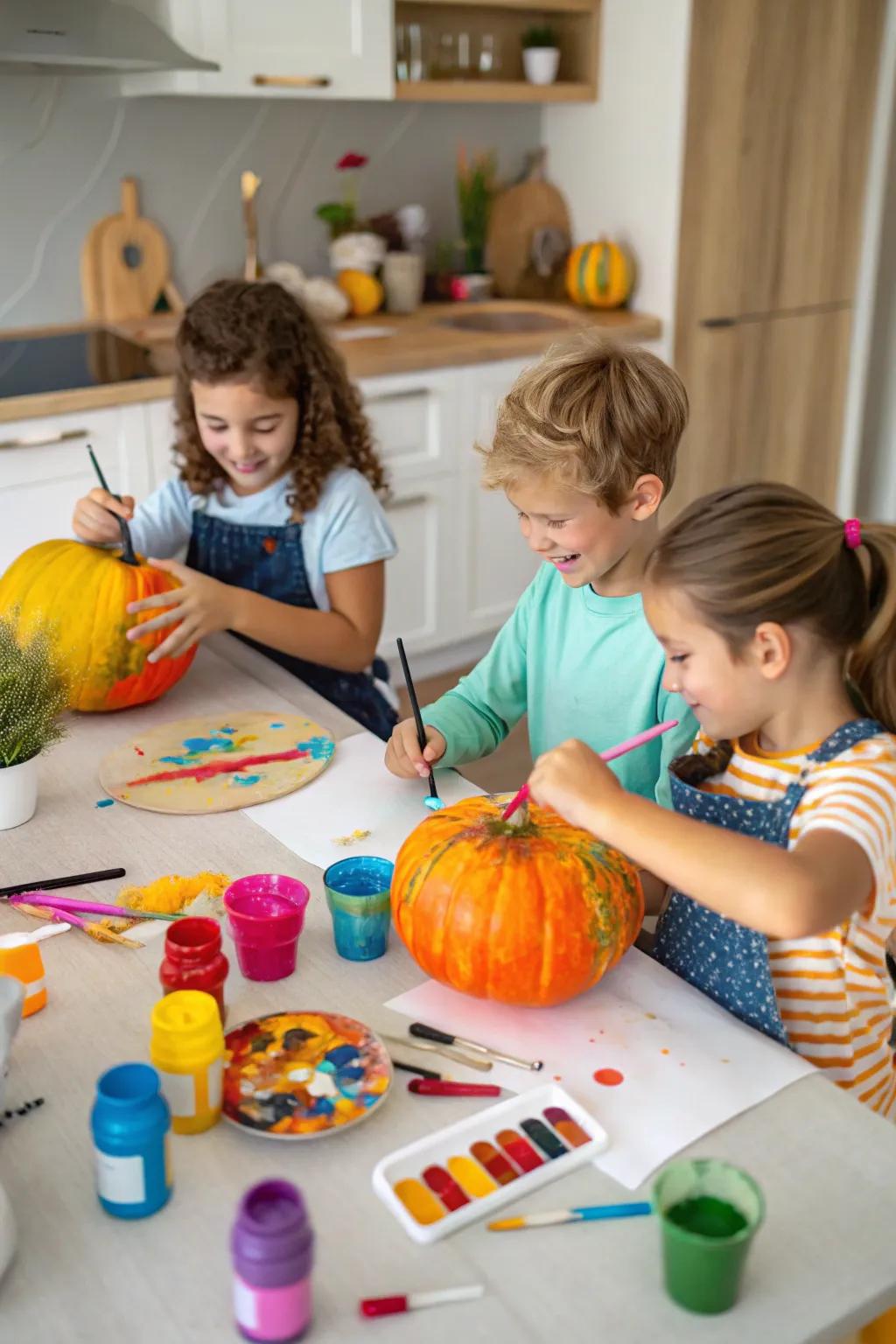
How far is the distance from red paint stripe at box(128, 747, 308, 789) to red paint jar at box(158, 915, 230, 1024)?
14.4 inches

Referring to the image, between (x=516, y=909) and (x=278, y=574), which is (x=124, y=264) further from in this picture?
(x=516, y=909)

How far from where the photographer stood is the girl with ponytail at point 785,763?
0.95 m

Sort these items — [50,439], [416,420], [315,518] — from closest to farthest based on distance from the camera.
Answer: [315,518] < [50,439] < [416,420]

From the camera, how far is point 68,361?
2.89 m

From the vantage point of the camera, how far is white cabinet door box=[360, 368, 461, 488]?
309cm

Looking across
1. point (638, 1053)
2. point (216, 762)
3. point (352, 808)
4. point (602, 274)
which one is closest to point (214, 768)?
point (216, 762)

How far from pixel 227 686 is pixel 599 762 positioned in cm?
74

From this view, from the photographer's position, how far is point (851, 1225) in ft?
2.56

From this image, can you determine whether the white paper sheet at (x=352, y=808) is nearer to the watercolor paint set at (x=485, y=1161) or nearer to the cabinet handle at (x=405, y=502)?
the watercolor paint set at (x=485, y=1161)

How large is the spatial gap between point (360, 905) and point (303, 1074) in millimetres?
171

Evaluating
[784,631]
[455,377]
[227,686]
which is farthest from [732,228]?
[784,631]

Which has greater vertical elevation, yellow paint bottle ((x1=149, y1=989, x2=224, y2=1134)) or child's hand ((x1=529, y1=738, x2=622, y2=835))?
child's hand ((x1=529, y1=738, x2=622, y2=835))

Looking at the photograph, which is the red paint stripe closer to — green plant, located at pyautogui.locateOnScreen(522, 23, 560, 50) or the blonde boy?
the blonde boy

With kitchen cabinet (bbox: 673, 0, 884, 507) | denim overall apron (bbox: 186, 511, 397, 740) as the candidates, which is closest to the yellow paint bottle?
denim overall apron (bbox: 186, 511, 397, 740)
